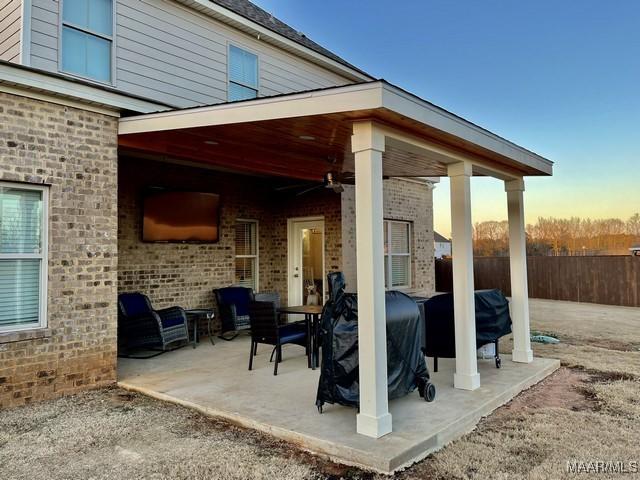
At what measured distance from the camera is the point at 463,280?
4809 millimetres

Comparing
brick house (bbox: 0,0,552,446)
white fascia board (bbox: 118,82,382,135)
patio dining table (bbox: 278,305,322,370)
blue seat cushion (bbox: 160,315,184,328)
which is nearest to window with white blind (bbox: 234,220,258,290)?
brick house (bbox: 0,0,552,446)

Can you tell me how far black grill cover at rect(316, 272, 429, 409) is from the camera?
387cm

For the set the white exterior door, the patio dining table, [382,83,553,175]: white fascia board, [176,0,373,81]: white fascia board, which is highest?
[176,0,373,81]: white fascia board

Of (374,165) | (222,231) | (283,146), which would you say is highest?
(283,146)

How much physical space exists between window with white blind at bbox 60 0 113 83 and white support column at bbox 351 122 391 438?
13.5 feet

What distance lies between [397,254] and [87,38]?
7.55 m

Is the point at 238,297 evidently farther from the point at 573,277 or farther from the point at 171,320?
the point at 573,277

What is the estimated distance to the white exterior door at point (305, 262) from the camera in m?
9.47

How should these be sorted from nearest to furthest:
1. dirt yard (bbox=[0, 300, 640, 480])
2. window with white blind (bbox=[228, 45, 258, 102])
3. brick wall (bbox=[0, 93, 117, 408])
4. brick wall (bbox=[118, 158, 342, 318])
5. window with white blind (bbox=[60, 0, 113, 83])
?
dirt yard (bbox=[0, 300, 640, 480]) < brick wall (bbox=[0, 93, 117, 408]) < window with white blind (bbox=[60, 0, 113, 83]) < brick wall (bbox=[118, 158, 342, 318]) < window with white blind (bbox=[228, 45, 258, 102])

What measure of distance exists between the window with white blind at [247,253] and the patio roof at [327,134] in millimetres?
2705

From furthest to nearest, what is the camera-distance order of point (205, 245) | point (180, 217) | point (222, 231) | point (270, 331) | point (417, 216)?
point (417, 216)
point (222, 231)
point (205, 245)
point (180, 217)
point (270, 331)

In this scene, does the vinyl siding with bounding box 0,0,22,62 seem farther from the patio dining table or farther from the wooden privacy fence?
the wooden privacy fence

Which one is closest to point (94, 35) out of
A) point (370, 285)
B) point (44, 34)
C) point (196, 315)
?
point (44, 34)

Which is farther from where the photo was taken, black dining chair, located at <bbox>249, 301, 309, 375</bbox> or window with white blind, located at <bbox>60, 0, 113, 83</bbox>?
window with white blind, located at <bbox>60, 0, 113, 83</bbox>
